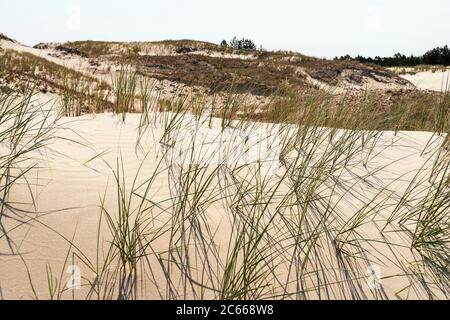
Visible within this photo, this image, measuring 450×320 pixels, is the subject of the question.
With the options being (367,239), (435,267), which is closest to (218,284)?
(367,239)

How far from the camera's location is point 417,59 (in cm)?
3797

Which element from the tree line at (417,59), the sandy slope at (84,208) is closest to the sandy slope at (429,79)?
the tree line at (417,59)

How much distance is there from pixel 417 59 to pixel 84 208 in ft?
144

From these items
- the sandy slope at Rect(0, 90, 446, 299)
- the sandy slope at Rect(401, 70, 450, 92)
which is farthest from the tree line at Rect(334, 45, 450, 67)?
the sandy slope at Rect(0, 90, 446, 299)

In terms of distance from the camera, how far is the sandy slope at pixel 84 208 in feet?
5.25

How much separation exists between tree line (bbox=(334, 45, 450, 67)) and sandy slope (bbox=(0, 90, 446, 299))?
36.4m

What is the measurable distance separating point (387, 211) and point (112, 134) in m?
2.54

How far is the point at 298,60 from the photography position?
81.8 feet

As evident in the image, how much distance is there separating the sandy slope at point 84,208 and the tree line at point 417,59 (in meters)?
36.4

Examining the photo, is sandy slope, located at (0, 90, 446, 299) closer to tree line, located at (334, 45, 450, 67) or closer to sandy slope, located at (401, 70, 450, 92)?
sandy slope, located at (401, 70, 450, 92)

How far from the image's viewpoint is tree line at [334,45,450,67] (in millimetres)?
35750
